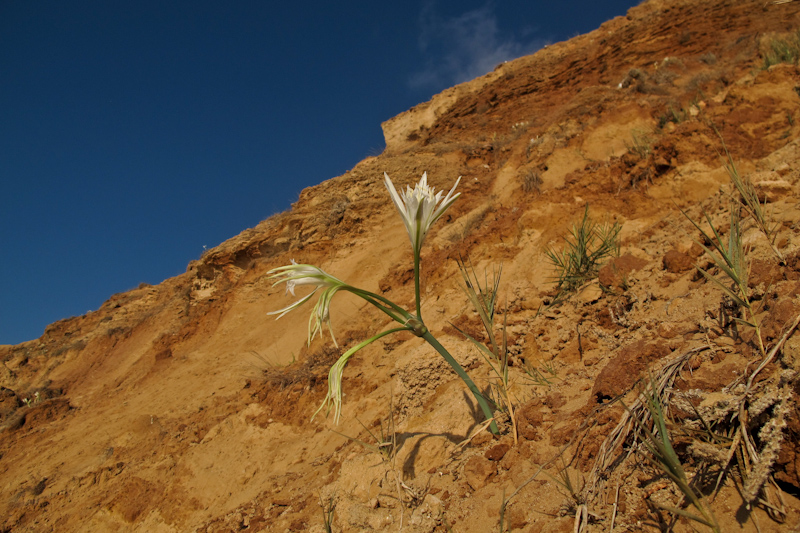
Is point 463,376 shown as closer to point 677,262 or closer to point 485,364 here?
point 485,364

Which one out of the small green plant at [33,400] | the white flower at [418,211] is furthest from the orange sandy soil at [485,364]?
the white flower at [418,211]

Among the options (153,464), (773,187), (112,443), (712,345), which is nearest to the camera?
(712,345)

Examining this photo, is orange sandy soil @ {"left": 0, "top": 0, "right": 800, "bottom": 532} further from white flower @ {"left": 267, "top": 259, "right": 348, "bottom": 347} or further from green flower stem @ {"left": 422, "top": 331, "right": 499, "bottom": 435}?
white flower @ {"left": 267, "top": 259, "right": 348, "bottom": 347}

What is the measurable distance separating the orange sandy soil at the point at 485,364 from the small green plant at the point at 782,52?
0.81 feet

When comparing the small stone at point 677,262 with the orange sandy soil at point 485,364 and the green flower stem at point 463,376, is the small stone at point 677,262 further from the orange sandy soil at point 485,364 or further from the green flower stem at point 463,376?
the green flower stem at point 463,376

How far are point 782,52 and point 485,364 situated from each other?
682 centimetres

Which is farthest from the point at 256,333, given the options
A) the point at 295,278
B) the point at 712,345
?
the point at 712,345

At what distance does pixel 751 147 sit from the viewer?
4.69 metres

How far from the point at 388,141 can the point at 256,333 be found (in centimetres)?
1279

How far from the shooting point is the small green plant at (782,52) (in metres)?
5.67

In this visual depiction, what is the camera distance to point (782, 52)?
232 inches

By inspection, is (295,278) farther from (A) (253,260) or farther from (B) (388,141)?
(B) (388,141)

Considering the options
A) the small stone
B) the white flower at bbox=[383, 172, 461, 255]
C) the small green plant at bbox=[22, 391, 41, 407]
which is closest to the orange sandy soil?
the small stone

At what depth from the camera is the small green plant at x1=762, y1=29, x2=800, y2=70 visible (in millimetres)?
5668
